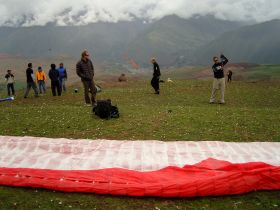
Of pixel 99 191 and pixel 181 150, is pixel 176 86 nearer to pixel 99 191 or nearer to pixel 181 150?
pixel 181 150

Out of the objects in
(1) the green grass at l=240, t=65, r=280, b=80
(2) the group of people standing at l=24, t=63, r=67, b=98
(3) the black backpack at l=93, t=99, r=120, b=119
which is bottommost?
(1) the green grass at l=240, t=65, r=280, b=80

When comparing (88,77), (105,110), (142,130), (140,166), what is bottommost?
(140,166)

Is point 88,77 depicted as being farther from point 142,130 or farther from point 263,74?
point 263,74

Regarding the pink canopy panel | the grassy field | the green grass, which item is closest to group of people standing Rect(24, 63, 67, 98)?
the grassy field

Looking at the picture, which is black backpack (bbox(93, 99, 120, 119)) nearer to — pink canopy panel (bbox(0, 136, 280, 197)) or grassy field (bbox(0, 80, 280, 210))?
grassy field (bbox(0, 80, 280, 210))

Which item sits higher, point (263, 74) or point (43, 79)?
point (43, 79)

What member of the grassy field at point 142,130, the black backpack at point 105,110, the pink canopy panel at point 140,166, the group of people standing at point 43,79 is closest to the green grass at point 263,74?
the group of people standing at point 43,79

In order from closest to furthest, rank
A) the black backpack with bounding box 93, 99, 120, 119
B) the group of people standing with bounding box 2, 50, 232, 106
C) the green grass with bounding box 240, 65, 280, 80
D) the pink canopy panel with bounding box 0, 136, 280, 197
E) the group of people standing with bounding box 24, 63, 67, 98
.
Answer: the pink canopy panel with bounding box 0, 136, 280, 197, the black backpack with bounding box 93, 99, 120, 119, the group of people standing with bounding box 2, 50, 232, 106, the group of people standing with bounding box 24, 63, 67, 98, the green grass with bounding box 240, 65, 280, 80

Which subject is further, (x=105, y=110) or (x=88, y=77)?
A: (x=88, y=77)

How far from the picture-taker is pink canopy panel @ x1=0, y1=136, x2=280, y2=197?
805 cm

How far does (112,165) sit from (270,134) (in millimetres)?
6624

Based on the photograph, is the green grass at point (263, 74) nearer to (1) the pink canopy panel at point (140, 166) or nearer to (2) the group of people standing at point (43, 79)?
(2) the group of people standing at point (43, 79)

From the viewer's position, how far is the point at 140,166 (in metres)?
9.50

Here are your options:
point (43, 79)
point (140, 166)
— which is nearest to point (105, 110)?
point (140, 166)
